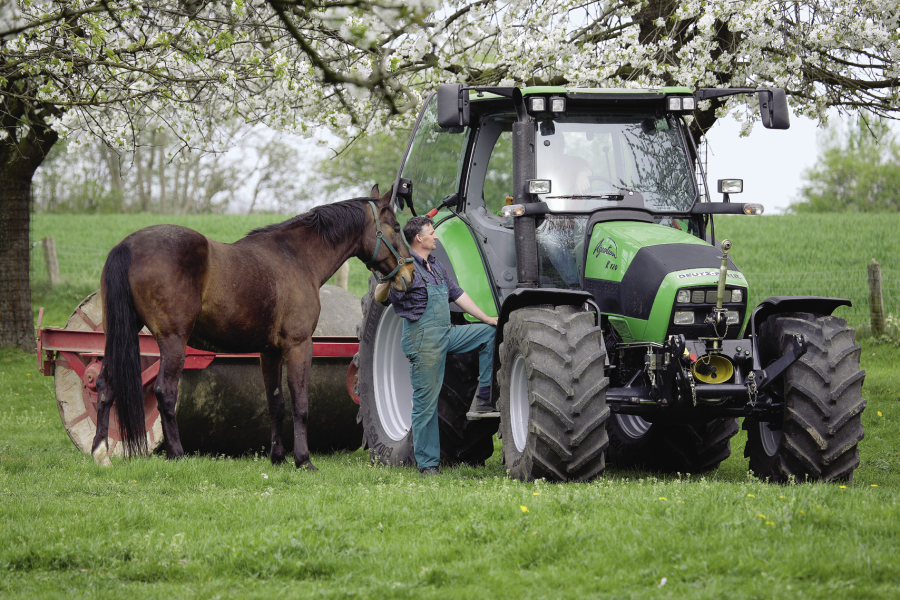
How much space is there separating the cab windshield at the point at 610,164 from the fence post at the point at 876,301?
9411mm

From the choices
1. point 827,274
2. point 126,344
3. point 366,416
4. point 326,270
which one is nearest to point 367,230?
point 326,270

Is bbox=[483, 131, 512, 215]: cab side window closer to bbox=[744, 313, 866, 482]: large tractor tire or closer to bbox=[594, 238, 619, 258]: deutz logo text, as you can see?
bbox=[594, 238, 619, 258]: deutz logo text

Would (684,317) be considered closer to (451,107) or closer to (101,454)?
(451,107)

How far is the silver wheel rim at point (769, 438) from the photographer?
595 centimetres

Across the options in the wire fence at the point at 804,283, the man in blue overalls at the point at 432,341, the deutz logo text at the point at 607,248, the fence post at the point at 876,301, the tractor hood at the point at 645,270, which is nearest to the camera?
the tractor hood at the point at 645,270

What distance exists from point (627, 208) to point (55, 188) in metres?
38.0

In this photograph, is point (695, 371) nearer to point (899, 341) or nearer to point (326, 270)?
point (326, 270)

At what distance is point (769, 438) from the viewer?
6.03 metres

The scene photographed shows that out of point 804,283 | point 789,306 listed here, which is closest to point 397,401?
point 789,306

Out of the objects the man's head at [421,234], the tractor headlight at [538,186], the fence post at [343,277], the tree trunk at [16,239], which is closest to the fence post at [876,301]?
the fence post at [343,277]

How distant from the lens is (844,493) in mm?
4902

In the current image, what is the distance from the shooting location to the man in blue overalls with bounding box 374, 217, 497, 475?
6805mm

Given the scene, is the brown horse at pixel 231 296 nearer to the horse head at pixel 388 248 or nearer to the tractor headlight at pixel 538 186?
the horse head at pixel 388 248

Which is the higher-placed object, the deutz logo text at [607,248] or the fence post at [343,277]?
the deutz logo text at [607,248]
